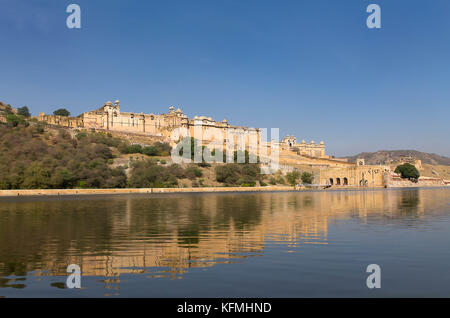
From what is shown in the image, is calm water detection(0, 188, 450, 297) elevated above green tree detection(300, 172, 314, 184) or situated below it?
below

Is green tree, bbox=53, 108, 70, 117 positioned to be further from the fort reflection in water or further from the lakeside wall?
the fort reflection in water

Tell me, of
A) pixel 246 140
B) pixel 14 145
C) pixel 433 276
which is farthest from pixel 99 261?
pixel 246 140

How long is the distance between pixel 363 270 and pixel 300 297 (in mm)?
2099

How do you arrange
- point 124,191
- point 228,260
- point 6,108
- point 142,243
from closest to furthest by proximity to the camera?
point 228,260 → point 142,243 → point 124,191 → point 6,108

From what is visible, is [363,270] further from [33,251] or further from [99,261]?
[33,251]

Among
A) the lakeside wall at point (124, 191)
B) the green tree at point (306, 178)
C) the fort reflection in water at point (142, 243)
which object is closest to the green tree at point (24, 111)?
the lakeside wall at point (124, 191)

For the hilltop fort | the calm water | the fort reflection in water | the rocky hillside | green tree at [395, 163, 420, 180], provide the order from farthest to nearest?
green tree at [395, 163, 420, 180] < the rocky hillside < the hilltop fort < the fort reflection in water < the calm water

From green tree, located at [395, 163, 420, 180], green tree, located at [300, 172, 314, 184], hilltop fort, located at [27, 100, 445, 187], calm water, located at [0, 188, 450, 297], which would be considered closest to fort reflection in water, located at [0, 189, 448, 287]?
calm water, located at [0, 188, 450, 297]

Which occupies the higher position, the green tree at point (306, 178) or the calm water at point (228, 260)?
the green tree at point (306, 178)

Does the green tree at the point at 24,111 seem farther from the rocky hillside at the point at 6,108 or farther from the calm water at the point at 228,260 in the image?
the calm water at the point at 228,260

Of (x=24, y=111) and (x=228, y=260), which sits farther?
(x=24, y=111)

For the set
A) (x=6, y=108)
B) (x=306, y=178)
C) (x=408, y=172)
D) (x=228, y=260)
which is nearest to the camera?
(x=228, y=260)

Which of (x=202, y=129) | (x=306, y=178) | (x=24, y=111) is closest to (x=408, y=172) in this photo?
(x=306, y=178)

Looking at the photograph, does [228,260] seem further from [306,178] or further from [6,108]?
[6,108]
